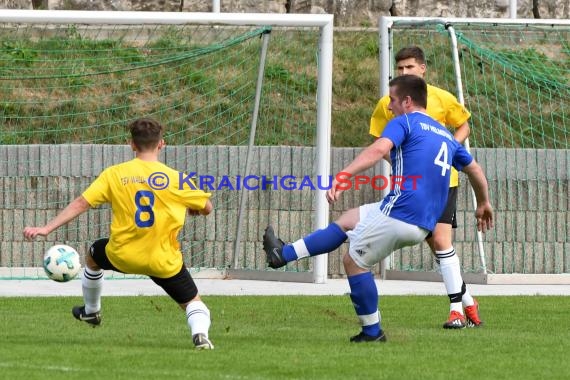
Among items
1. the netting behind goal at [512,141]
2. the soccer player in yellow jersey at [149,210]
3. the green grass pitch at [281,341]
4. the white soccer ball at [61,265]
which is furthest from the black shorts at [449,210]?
the netting behind goal at [512,141]

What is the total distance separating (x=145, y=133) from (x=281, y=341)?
5.03ft

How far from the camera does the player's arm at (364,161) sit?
25.0ft

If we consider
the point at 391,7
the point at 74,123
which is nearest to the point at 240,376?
the point at 74,123

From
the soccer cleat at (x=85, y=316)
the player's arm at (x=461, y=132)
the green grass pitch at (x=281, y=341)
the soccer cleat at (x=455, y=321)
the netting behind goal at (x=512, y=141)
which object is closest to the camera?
the green grass pitch at (x=281, y=341)

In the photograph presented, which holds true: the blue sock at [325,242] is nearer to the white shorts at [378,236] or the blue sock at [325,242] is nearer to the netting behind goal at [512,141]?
the white shorts at [378,236]

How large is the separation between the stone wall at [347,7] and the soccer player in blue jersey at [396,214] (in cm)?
1067

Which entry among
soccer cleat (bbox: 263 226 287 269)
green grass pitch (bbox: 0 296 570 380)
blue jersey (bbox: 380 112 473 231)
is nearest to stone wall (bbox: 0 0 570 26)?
green grass pitch (bbox: 0 296 570 380)

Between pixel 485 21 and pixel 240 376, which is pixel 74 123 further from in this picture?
pixel 240 376

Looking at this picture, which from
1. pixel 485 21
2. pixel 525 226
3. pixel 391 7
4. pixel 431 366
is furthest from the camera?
pixel 391 7

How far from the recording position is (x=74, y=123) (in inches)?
605

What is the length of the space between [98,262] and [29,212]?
6112 mm

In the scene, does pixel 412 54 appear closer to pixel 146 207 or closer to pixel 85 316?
pixel 146 207

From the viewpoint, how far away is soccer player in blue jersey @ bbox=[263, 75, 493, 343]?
8.09m

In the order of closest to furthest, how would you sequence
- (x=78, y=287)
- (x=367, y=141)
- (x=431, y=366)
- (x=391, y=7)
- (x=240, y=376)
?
(x=240, y=376) < (x=431, y=366) < (x=78, y=287) < (x=367, y=141) < (x=391, y=7)
